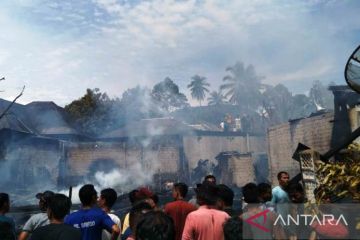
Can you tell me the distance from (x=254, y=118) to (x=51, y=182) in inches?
985

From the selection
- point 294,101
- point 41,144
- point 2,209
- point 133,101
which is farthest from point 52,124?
point 294,101

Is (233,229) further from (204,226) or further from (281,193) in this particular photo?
(281,193)

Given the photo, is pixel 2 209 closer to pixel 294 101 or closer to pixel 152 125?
pixel 152 125

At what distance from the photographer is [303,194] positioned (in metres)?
5.38

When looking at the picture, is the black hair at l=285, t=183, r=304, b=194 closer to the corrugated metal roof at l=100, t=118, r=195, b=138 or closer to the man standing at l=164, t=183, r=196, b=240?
the man standing at l=164, t=183, r=196, b=240

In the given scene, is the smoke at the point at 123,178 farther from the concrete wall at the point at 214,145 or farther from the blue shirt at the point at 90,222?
the blue shirt at the point at 90,222

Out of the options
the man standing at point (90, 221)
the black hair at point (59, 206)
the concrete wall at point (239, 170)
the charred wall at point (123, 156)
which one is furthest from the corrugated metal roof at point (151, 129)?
the black hair at point (59, 206)

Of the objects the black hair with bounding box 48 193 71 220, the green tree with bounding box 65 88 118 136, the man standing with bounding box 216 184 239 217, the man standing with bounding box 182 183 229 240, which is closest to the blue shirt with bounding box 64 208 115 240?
the black hair with bounding box 48 193 71 220

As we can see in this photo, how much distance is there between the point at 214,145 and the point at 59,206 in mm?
32602

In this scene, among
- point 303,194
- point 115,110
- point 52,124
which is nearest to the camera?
point 303,194

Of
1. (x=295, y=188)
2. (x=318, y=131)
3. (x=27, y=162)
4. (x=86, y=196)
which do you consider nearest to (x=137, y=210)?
(x=86, y=196)

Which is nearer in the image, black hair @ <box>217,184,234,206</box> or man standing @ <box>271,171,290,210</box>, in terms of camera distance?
black hair @ <box>217,184,234,206</box>

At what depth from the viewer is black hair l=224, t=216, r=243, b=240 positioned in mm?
2932

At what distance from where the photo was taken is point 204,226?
3.77 meters
